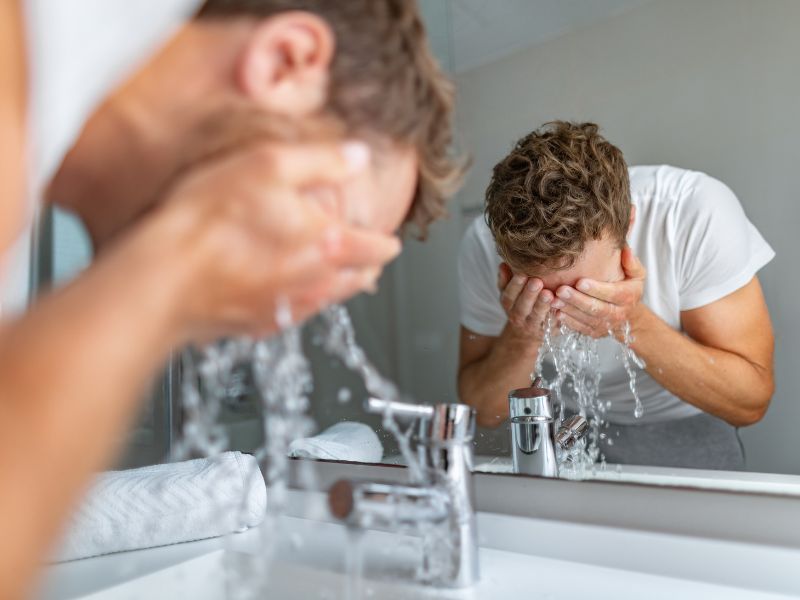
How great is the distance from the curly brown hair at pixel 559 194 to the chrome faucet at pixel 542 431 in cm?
13

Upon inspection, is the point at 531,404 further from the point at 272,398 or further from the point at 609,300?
the point at 272,398

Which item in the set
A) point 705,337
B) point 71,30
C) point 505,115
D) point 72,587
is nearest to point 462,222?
point 505,115

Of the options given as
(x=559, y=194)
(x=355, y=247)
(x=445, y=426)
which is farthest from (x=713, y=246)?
(x=355, y=247)

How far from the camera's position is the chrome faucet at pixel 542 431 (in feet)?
2.11

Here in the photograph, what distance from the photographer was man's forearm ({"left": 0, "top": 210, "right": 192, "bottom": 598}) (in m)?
0.22

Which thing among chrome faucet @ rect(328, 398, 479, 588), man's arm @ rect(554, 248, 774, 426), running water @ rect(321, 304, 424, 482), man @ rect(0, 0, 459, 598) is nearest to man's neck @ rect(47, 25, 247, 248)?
man @ rect(0, 0, 459, 598)

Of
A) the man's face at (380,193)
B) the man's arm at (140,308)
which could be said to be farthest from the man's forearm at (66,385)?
the man's face at (380,193)

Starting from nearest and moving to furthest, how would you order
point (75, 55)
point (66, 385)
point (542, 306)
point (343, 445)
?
point (66, 385), point (75, 55), point (542, 306), point (343, 445)

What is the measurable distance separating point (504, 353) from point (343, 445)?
226 mm

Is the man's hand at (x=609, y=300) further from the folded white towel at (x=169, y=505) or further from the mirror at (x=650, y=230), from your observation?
the folded white towel at (x=169, y=505)

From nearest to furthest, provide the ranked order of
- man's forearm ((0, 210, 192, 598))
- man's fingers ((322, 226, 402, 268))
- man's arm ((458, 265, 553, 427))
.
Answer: man's forearm ((0, 210, 192, 598))
man's fingers ((322, 226, 402, 268))
man's arm ((458, 265, 553, 427))

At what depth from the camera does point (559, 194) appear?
591mm

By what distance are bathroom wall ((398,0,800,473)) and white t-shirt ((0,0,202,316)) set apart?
0.28m

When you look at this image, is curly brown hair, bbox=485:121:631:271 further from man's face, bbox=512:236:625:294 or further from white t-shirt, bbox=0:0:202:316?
white t-shirt, bbox=0:0:202:316
